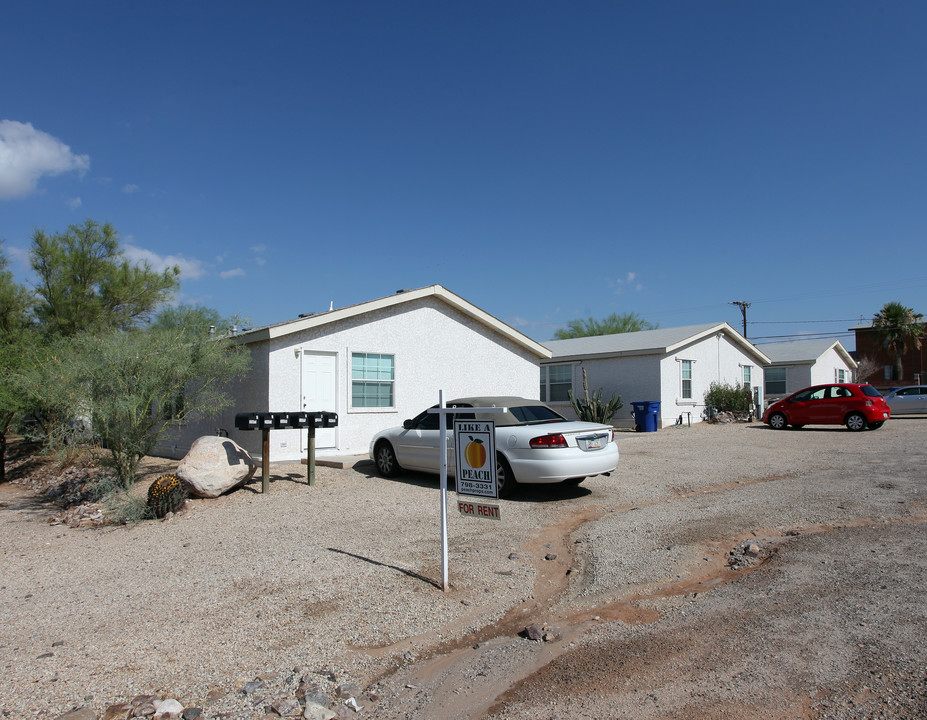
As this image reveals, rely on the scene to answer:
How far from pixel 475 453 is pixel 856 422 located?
58.0 feet

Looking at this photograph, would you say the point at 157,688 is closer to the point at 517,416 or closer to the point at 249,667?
the point at 249,667

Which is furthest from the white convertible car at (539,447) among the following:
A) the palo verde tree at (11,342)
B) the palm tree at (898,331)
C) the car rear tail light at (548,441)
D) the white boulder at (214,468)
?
the palm tree at (898,331)

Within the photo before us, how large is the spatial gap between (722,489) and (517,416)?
10.9 ft

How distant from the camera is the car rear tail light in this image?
8.56m

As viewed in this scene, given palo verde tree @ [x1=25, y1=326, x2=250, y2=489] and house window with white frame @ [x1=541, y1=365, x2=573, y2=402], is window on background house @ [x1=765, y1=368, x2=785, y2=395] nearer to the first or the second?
house window with white frame @ [x1=541, y1=365, x2=573, y2=402]

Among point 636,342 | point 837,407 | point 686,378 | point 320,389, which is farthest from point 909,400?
point 320,389

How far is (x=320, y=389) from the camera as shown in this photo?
13.3m

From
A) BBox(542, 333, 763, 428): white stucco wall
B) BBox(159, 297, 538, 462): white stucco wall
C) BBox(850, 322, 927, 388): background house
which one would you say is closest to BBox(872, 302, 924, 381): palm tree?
BBox(850, 322, 927, 388): background house

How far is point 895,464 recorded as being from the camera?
1135 cm

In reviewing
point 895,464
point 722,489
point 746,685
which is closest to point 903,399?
point 895,464

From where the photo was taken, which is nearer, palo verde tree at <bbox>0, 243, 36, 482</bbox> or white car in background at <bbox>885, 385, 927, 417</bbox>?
palo verde tree at <bbox>0, 243, 36, 482</bbox>

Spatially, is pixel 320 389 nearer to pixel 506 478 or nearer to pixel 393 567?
pixel 506 478

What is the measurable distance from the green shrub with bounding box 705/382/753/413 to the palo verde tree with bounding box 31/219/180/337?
64.0 ft

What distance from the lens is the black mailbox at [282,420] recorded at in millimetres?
10047
